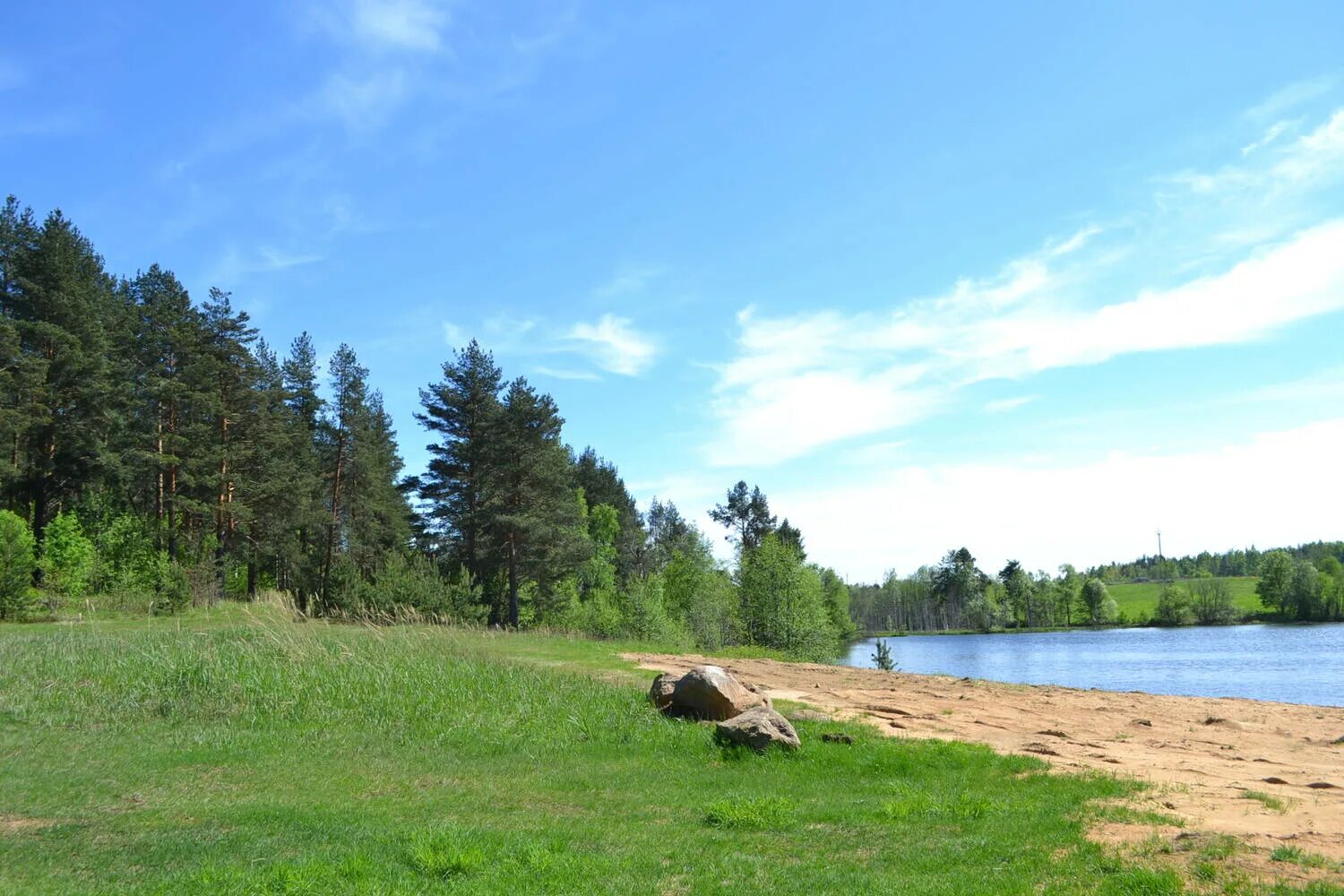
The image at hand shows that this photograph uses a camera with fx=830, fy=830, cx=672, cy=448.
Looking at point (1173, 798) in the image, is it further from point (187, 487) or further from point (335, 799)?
point (187, 487)

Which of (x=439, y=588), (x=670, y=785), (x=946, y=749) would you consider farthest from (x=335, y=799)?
(x=439, y=588)

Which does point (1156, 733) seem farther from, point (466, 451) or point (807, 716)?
point (466, 451)

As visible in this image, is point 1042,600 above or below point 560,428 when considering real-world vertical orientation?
below

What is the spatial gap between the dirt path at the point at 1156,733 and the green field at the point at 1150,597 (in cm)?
9292

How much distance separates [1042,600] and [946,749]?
382 ft

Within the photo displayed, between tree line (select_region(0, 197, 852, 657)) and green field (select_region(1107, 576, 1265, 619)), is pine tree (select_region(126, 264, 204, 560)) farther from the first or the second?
green field (select_region(1107, 576, 1265, 619))

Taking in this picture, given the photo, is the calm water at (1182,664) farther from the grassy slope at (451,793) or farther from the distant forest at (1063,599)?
the grassy slope at (451,793)

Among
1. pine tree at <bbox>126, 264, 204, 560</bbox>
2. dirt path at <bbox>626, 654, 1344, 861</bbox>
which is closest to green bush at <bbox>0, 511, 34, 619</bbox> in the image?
pine tree at <bbox>126, 264, 204, 560</bbox>

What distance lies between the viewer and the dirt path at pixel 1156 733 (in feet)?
25.9

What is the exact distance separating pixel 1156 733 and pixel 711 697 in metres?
7.29

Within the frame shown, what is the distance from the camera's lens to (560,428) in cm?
4100

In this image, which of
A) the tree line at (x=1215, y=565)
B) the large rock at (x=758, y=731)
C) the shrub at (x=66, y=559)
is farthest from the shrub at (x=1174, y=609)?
the shrub at (x=66, y=559)

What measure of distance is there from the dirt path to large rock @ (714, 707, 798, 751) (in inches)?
75.9

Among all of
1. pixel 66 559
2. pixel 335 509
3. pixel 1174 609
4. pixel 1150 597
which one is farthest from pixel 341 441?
pixel 1150 597
